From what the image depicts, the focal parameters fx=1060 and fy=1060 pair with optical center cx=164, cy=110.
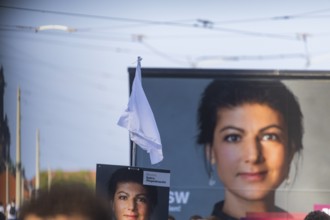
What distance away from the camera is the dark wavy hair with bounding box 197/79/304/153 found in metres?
11.9

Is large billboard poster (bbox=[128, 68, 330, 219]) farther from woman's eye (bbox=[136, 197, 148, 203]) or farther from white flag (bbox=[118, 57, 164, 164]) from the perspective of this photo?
woman's eye (bbox=[136, 197, 148, 203])

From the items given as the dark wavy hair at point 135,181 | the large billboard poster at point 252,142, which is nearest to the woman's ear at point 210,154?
the large billboard poster at point 252,142

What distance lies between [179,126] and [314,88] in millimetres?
1603

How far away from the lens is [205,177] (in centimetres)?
1188

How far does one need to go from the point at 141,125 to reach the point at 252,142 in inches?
184

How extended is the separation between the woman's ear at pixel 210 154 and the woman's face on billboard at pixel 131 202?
5.54 meters

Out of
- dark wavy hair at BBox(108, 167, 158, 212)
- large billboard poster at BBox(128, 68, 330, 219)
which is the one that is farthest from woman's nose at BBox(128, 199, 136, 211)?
large billboard poster at BBox(128, 68, 330, 219)

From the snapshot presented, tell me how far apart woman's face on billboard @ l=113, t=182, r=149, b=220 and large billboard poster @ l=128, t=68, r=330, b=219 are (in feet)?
17.2

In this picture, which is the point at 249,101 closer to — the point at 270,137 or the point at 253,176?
the point at 270,137

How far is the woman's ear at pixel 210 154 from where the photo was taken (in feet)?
39.1

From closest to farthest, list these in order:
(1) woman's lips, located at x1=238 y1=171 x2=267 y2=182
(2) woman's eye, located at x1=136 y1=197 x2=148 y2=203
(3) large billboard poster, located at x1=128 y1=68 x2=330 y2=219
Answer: (2) woman's eye, located at x1=136 y1=197 x2=148 y2=203 < (3) large billboard poster, located at x1=128 y1=68 x2=330 y2=219 < (1) woman's lips, located at x1=238 y1=171 x2=267 y2=182

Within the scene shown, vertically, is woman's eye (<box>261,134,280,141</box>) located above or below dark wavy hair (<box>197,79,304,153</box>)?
below

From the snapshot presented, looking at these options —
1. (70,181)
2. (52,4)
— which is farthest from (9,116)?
(70,181)

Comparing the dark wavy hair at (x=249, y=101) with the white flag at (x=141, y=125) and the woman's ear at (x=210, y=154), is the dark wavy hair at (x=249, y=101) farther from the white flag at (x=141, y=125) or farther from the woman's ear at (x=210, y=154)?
the white flag at (x=141, y=125)
